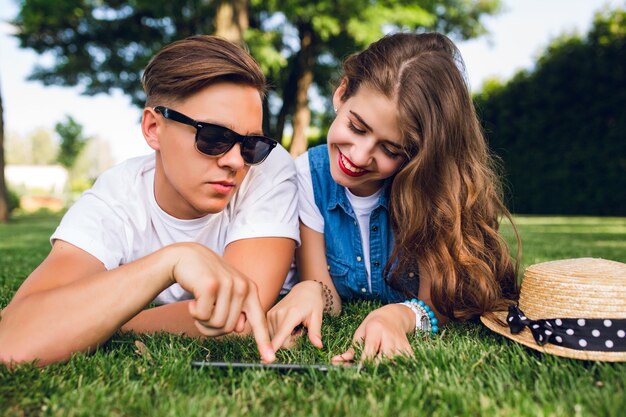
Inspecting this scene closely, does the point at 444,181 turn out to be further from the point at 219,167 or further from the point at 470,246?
the point at 219,167

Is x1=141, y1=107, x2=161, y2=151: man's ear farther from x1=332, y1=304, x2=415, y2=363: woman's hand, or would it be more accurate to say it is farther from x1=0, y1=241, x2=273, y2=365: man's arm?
x1=332, y1=304, x2=415, y2=363: woman's hand

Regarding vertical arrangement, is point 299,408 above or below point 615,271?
below

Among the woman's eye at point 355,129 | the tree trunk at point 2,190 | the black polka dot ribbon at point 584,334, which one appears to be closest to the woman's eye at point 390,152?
the woman's eye at point 355,129

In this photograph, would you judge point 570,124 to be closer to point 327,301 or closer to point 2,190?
point 327,301

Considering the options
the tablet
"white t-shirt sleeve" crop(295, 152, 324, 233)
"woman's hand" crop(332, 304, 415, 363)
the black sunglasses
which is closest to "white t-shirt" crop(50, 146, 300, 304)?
"white t-shirt sleeve" crop(295, 152, 324, 233)

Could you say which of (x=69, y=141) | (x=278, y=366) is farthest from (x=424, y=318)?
(x=69, y=141)

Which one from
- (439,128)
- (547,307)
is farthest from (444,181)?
(547,307)

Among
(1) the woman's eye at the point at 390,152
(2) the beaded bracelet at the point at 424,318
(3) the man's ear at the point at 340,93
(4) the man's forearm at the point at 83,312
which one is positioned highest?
(3) the man's ear at the point at 340,93

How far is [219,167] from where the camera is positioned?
2408 mm

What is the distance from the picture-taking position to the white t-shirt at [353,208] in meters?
2.94

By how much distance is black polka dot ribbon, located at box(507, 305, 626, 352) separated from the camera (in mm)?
1825

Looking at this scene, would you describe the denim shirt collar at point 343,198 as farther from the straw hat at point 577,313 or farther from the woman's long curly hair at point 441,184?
the straw hat at point 577,313

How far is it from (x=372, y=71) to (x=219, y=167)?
94 centimetres

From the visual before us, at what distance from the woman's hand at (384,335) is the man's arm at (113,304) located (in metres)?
0.41
